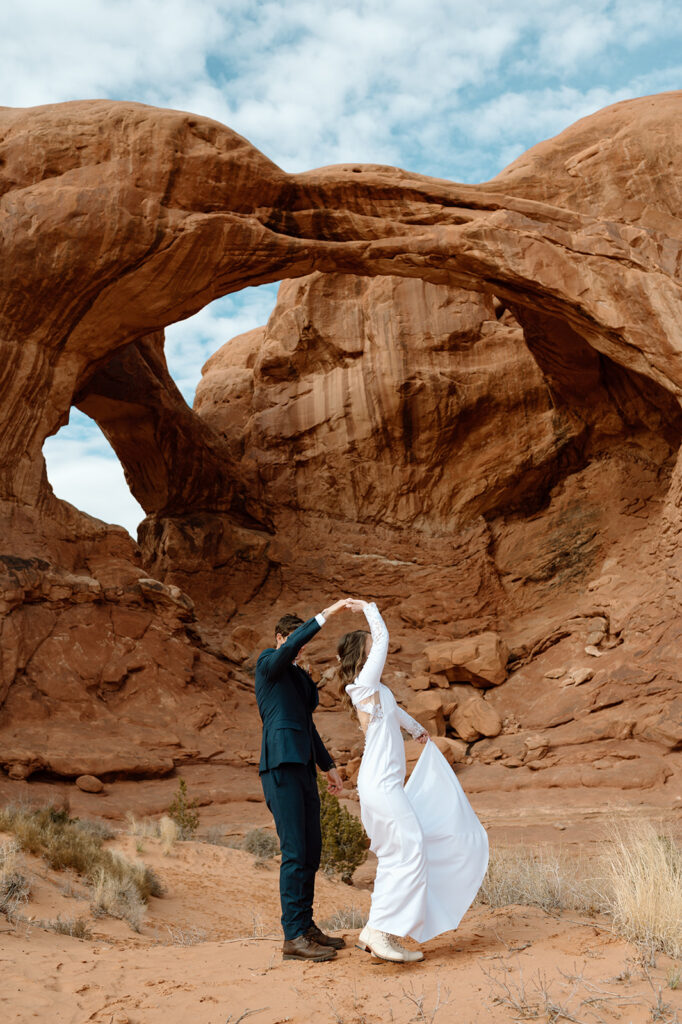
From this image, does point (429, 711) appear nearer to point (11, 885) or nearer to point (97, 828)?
point (97, 828)

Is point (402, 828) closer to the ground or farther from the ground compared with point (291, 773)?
closer to the ground

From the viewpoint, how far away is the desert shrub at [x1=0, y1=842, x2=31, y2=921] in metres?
5.34

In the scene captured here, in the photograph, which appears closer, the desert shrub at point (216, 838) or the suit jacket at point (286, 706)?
the suit jacket at point (286, 706)

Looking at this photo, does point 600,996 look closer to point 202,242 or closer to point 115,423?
point 202,242

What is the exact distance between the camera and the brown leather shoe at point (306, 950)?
4.13 metres

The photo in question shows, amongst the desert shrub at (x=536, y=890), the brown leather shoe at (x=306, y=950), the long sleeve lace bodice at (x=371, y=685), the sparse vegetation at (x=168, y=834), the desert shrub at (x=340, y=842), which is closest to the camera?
the brown leather shoe at (x=306, y=950)

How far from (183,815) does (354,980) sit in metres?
6.91

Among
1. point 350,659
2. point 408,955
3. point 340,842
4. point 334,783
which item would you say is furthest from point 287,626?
point 340,842

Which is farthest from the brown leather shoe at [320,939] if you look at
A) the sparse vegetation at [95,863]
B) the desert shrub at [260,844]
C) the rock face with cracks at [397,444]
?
the rock face with cracks at [397,444]

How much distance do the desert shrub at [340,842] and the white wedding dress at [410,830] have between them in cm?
474

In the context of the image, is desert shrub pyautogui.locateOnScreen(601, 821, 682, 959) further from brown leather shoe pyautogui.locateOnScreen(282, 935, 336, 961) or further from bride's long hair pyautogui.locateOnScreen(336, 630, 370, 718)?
bride's long hair pyautogui.locateOnScreen(336, 630, 370, 718)

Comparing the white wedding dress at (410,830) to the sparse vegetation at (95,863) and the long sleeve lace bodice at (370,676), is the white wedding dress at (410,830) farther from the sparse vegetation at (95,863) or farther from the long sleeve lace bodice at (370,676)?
the sparse vegetation at (95,863)

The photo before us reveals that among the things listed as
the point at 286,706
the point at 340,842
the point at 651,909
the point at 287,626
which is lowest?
the point at 340,842

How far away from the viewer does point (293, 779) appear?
4395mm
